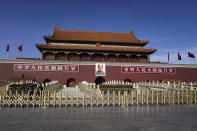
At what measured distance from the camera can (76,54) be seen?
27719mm

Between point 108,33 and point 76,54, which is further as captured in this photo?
point 108,33

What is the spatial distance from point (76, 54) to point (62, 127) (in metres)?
23.0

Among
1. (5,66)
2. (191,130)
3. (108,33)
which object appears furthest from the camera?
(108,33)

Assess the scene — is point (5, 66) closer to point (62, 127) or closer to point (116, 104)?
point (116, 104)

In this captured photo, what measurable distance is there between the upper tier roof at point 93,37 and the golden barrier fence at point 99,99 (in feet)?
65.1

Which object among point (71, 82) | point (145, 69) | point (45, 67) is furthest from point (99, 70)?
point (45, 67)

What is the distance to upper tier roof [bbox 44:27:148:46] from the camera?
28606 mm

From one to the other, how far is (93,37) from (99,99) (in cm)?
2250

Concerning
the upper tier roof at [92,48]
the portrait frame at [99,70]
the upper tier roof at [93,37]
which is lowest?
the portrait frame at [99,70]

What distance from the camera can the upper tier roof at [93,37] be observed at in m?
28.6

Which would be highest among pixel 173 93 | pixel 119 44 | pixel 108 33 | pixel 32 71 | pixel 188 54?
pixel 108 33

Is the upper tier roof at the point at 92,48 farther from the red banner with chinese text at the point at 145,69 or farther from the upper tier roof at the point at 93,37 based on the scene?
the red banner with chinese text at the point at 145,69

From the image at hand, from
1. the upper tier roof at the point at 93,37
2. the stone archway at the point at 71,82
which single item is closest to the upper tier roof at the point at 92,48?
the upper tier roof at the point at 93,37

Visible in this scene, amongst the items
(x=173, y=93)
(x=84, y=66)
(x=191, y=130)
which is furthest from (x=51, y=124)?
(x=84, y=66)
